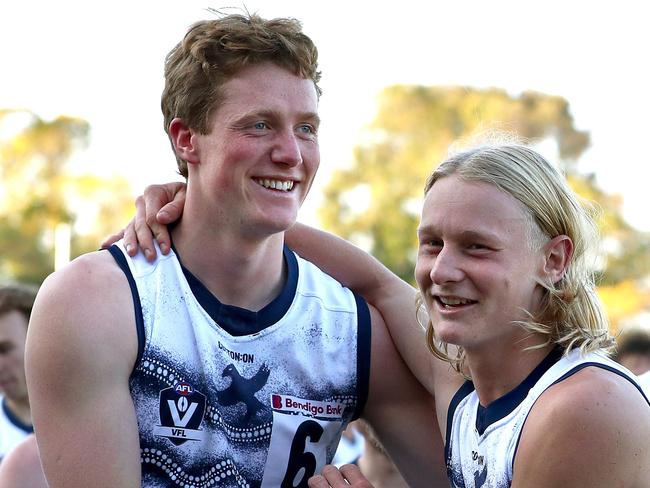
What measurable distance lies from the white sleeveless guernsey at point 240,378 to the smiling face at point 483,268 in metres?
0.73

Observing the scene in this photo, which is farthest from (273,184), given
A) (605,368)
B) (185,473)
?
(605,368)

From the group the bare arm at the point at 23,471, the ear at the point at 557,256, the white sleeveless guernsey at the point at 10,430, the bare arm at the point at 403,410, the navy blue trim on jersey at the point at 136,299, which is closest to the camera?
the ear at the point at 557,256

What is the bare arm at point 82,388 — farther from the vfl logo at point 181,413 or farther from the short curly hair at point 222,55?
the short curly hair at point 222,55

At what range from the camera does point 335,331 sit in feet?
12.0

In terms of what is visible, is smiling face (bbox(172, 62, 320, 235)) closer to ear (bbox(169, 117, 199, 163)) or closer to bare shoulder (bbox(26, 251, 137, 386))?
ear (bbox(169, 117, 199, 163))

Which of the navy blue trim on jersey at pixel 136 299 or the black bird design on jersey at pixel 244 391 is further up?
the navy blue trim on jersey at pixel 136 299

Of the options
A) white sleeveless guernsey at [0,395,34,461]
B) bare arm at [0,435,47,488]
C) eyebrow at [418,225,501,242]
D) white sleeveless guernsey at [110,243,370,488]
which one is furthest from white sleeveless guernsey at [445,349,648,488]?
white sleeveless guernsey at [0,395,34,461]

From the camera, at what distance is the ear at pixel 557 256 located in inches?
117

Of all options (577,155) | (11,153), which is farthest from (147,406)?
(11,153)

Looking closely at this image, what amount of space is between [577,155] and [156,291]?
26926 mm

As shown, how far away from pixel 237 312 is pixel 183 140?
65 centimetres

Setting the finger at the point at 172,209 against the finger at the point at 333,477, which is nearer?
the finger at the point at 333,477

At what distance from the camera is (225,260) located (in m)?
3.50

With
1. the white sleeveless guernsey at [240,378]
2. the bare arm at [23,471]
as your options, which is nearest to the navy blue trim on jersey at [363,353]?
the white sleeveless guernsey at [240,378]
